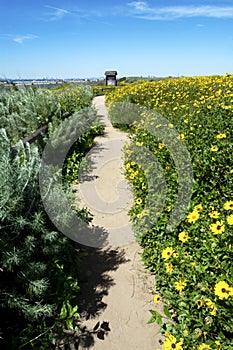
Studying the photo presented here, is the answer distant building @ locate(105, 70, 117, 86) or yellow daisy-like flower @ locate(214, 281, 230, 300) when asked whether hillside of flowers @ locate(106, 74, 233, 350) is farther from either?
distant building @ locate(105, 70, 117, 86)

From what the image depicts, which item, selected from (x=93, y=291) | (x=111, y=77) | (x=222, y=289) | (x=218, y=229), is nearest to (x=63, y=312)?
(x=93, y=291)

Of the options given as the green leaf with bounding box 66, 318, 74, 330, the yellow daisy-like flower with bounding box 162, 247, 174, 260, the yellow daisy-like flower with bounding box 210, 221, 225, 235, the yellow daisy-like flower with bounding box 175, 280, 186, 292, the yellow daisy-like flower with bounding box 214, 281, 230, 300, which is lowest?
the green leaf with bounding box 66, 318, 74, 330

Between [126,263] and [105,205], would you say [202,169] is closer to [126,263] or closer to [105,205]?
[126,263]

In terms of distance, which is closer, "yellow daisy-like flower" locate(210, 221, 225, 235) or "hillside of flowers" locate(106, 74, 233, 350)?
"hillside of flowers" locate(106, 74, 233, 350)

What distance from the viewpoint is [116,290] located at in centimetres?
284

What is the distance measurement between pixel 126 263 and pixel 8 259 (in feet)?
5.29

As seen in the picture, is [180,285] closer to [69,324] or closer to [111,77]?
[69,324]

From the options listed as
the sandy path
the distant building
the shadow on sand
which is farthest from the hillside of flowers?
the distant building

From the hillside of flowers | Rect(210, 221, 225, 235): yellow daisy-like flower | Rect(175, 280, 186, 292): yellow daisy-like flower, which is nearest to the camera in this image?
the hillside of flowers

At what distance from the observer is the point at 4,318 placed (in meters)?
2.30

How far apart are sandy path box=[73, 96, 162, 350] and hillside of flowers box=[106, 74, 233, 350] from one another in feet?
0.55

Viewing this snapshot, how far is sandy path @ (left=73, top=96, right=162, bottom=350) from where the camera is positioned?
7.68 ft

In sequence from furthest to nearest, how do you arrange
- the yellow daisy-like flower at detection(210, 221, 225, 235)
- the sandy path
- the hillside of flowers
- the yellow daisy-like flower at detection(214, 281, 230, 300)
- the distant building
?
the distant building, the sandy path, the yellow daisy-like flower at detection(210, 221, 225, 235), the hillside of flowers, the yellow daisy-like flower at detection(214, 281, 230, 300)

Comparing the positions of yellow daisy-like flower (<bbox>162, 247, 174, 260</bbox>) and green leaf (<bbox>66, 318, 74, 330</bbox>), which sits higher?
yellow daisy-like flower (<bbox>162, 247, 174, 260</bbox>)
